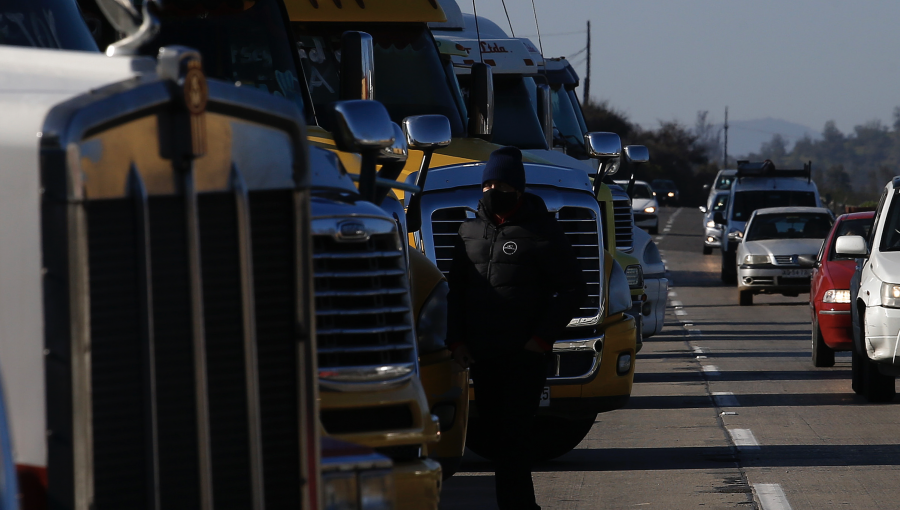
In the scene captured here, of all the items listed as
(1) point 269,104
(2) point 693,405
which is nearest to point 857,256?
(2) point 693,405

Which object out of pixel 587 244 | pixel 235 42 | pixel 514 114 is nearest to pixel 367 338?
pixel 235 42

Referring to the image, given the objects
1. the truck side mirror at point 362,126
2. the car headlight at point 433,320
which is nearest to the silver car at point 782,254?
the car headlight at point 433,320

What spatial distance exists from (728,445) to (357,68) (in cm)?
408

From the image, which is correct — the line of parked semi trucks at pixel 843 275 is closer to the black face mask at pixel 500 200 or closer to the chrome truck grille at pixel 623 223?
the chrome truck grille at pixel 623 223

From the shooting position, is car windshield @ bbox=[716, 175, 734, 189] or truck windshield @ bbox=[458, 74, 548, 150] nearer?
truck windshield @ bbox=[458, 74, 548, 150]

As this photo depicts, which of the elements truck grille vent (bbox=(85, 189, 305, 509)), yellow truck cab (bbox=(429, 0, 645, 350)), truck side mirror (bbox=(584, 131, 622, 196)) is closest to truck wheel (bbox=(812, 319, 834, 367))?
yellow truck cab (bbox=(429, 0, 645, 350))

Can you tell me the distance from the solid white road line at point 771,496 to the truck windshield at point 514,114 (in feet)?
18.0

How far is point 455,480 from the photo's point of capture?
933cm

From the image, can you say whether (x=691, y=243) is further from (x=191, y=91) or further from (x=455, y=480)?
(x=191, y=91)

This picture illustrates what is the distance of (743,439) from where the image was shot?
1094cm

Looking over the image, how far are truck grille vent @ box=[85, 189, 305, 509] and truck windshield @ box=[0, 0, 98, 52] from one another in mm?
1951

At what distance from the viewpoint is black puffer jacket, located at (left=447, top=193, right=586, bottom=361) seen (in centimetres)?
735

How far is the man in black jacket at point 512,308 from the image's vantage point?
7359mm

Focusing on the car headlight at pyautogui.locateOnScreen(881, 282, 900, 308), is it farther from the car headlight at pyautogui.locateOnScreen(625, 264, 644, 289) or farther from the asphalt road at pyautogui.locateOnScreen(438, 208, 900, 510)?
the car headlight at pyautogui.locateOnScreen(625, 264, 644, 289)
